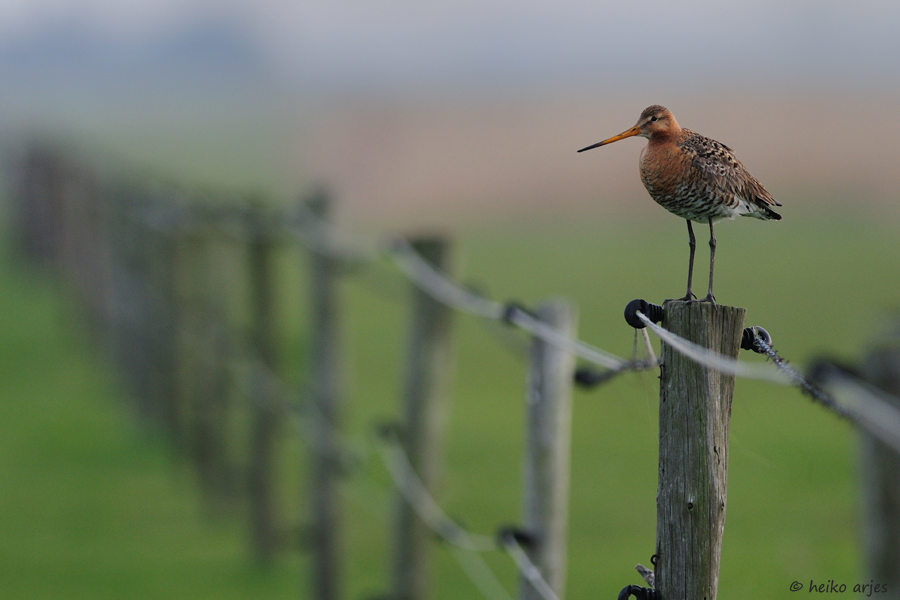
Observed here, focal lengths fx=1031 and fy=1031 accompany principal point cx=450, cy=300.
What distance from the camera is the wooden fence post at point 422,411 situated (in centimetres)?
387

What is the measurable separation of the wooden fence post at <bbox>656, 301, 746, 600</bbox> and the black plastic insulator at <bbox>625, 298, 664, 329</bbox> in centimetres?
2

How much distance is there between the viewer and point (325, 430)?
5.06 meters

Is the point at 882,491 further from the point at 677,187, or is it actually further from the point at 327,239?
the point at 327,239

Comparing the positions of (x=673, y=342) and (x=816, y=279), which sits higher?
(x=816, y=279)

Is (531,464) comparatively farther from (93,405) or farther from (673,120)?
(93,405)

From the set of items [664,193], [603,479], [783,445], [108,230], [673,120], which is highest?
[108,230]

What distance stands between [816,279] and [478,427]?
28.2ft

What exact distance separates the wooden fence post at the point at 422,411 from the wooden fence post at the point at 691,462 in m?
1.99

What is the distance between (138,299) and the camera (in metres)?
9.34

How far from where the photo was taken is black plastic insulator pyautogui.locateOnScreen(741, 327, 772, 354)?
1803mm

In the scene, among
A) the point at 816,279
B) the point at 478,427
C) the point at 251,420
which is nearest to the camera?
the point at 251,420

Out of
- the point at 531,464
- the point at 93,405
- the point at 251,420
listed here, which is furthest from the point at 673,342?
the point at 93,405

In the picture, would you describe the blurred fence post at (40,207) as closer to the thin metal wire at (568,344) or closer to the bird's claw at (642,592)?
the thin metal wire at (568,344)

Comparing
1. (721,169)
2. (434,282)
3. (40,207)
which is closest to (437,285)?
(434,282)
